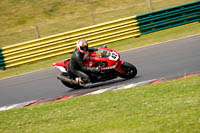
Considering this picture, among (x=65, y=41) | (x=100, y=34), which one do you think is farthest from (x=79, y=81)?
(x=100, y=34)

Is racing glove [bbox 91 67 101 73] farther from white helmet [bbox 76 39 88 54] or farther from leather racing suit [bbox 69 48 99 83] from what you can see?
white helmet [bbox 76 39 88 54]

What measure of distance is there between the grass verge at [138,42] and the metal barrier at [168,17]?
0.29 m

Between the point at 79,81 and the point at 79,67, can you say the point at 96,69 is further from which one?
the point at 79,81

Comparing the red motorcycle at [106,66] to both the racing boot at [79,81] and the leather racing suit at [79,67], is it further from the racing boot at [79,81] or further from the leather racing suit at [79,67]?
the leather racing suit at [79,67]

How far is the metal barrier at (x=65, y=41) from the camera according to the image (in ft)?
56.4

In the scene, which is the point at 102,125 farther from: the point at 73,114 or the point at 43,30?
the point at 43,30

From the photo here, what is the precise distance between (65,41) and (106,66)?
7838mm

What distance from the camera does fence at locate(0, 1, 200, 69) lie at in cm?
1723

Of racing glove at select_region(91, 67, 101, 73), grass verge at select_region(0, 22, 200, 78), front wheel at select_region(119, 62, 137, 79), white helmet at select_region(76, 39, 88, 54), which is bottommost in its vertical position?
grass verge at select_region(0, 22, 200, 78)

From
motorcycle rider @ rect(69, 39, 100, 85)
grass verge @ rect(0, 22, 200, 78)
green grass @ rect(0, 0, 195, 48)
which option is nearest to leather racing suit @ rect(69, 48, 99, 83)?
motorcycle rider @ rect(69, 39, 100, 85)

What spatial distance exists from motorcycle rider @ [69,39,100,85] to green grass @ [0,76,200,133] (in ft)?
A: 4.67

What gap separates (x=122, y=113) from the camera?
667 centimetres

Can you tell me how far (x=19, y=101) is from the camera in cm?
1030

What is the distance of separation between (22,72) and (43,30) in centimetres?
842
